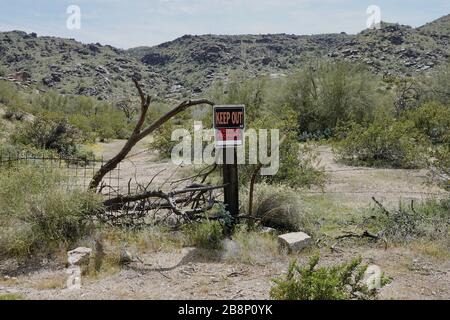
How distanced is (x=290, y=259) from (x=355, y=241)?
45.1 inches

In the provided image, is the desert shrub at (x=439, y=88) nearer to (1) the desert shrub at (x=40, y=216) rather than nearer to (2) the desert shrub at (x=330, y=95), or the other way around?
(2) the desert shrub at (x=330, y=95)

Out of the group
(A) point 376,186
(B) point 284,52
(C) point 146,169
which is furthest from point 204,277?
(B) point 284,52

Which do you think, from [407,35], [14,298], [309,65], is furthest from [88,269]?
[407,35]

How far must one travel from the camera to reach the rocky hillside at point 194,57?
61.7 meters

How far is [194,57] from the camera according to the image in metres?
90.2

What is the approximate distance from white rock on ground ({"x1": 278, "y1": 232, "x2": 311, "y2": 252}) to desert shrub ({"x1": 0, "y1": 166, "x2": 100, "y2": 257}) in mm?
2333

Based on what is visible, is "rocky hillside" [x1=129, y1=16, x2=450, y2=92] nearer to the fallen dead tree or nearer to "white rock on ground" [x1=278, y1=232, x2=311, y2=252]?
the fallen dead tree

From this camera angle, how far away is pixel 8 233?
210 inches

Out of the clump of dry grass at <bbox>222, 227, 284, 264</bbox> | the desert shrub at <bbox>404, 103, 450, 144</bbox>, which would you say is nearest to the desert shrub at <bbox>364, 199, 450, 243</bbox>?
the clump of dry grass at <bbox>222, 227, 284, 264</bbox>

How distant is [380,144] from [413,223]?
773 cm

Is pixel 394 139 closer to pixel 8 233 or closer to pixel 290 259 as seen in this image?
pixel 290 259

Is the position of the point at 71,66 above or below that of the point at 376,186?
above

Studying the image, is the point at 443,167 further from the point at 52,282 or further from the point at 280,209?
the point at 52,282

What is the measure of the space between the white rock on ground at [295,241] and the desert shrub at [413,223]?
1078 mm
